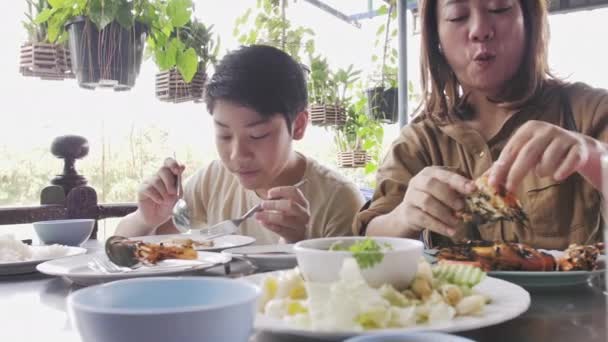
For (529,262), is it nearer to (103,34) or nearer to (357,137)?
(103,34)

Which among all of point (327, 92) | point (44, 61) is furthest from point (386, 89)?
point (44, 61)

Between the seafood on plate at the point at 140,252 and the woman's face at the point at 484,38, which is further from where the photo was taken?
the woman's face at the point at 484,38

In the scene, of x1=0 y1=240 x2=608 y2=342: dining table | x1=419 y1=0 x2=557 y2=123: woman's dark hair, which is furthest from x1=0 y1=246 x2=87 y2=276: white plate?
x1=419 y1=0 x2=557 y2=123: woman's dark hair

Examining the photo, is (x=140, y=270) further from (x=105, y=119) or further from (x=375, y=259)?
(x=105, y=119)

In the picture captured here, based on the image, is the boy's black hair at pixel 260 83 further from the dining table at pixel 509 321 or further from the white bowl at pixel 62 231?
the dining table at pixel 509 321

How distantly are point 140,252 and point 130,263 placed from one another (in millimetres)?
33

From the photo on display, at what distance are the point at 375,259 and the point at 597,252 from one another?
0.46 metres

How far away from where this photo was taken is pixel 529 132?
3.23 feet

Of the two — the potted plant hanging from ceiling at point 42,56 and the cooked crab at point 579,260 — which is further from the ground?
the potted plant hanging from ceiling at point 42,56

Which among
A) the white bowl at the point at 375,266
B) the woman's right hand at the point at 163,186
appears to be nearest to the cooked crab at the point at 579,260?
the white bowl at the point at 375,266

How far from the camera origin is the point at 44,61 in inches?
89.7

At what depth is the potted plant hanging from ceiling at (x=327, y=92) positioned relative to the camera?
4027 mm

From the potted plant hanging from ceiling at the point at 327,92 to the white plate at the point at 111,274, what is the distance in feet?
9.89

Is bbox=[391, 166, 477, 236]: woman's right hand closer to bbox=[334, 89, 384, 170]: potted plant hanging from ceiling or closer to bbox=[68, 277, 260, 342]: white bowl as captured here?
bbox=[68, 277, 260, 342]: white bowl
